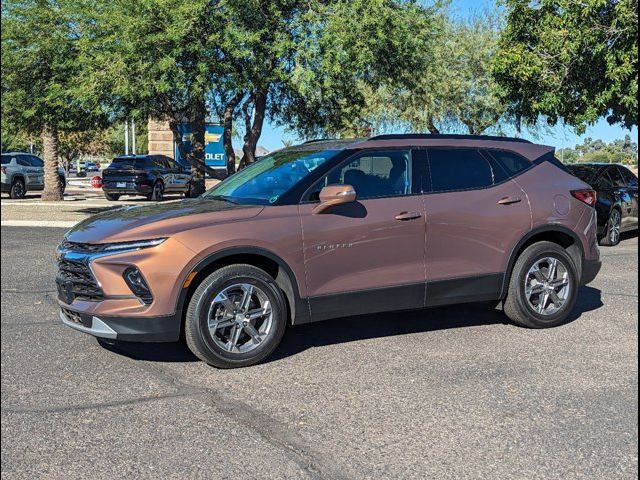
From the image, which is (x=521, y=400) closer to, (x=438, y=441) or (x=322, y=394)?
(x=438, y=441)

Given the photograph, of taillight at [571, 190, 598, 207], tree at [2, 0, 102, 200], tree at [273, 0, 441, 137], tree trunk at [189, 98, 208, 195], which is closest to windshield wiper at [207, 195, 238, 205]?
taillight at [571, 190, 598, 207]

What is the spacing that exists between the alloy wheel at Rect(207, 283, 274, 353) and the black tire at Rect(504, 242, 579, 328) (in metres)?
2.39

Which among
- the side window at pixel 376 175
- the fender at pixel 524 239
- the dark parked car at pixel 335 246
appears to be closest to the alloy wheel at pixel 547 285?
the dark parked car at pixel 335 246

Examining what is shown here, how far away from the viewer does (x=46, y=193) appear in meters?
25.1

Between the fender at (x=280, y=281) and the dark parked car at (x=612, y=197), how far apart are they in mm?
8990

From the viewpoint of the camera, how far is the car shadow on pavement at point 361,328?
536 cm

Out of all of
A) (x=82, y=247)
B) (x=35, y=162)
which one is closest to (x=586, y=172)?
(x=82, y=247)

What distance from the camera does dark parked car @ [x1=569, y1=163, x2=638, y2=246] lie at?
12664 mm

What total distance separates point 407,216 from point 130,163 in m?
21.8

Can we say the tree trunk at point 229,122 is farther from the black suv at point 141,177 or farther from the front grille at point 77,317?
the front grille at point 77,317

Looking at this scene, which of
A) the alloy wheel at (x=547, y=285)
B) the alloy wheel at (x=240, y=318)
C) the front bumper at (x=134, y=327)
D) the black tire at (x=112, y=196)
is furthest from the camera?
the black tire at (x=112, y=196)

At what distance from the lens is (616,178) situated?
13.3 meters

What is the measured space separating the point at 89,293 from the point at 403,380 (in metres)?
2.34

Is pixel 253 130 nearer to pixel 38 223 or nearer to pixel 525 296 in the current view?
pixel 38 223
